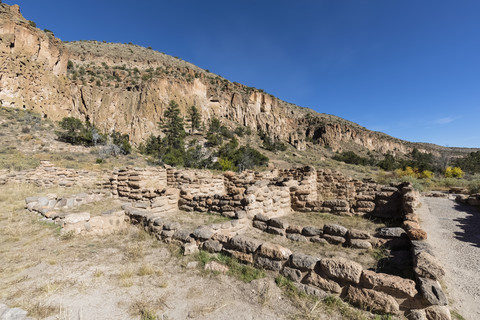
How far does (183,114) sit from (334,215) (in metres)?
47.4

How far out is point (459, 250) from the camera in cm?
463

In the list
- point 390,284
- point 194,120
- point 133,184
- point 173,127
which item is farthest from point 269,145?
point 390,284

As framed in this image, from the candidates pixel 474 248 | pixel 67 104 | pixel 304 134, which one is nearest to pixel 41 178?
pixel 474 248

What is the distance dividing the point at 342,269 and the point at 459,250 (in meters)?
3.84

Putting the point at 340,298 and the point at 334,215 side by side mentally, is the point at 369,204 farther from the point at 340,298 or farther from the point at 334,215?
the point at 340,298

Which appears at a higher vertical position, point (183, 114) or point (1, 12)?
point (1, 12)

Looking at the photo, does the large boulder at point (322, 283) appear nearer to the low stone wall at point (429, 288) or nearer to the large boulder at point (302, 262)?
the large boulder at point (302, 262)

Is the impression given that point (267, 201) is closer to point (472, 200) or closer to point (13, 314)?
point (13, 314)

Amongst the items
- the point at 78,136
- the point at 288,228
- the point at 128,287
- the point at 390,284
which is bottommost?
the point at 128,287

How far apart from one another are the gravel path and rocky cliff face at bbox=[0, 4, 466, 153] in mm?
45289

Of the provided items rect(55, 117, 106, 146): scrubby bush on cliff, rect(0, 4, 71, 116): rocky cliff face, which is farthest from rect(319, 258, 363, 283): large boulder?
rect(0, 4, 71, 116): rocky cliff face

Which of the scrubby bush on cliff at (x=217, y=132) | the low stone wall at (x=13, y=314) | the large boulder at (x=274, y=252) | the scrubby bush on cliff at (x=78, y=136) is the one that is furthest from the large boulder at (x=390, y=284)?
the scrubby bush on cliff at (x=217, y=132)

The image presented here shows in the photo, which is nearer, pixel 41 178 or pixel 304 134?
pixel 41 178

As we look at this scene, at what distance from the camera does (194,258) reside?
174 inches
